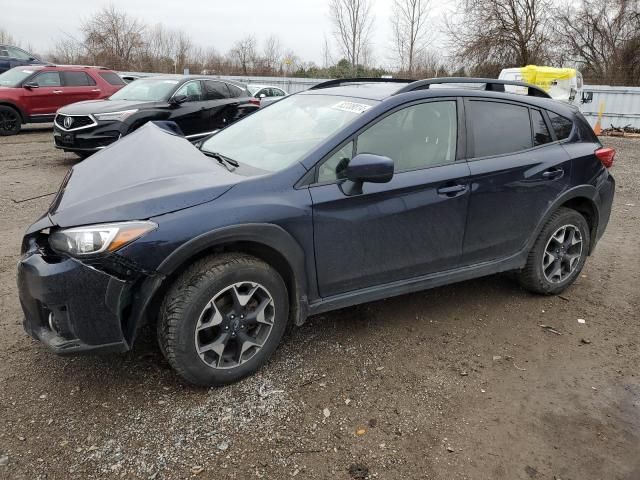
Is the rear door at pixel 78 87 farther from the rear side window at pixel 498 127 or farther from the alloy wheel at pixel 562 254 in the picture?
the alloy wheel at pixel 562 254

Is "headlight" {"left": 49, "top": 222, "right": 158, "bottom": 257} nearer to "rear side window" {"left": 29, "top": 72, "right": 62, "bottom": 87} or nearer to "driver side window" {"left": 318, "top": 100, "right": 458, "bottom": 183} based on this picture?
"driver side window" {"left": 318, "top": 100, "right": 458, "bottom": 183}

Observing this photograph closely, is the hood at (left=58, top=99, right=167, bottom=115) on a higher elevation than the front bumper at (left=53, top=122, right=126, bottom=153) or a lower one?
higher

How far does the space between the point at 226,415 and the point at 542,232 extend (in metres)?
2.75

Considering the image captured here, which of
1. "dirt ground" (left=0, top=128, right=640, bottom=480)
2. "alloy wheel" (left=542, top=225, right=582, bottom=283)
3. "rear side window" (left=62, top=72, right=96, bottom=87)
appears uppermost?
"rear side window" (left=62, top=72, right=96, bottom=87)

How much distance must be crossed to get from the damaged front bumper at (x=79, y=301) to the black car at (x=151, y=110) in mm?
5730

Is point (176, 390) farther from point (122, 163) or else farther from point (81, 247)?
point (122, 163)

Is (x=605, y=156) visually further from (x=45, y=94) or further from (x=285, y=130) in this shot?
(x=45, y=94)

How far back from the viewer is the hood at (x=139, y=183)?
251 cm

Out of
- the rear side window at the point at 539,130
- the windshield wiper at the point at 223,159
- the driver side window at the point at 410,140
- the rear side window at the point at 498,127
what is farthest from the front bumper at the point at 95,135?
the rear side window at the point at 539,130

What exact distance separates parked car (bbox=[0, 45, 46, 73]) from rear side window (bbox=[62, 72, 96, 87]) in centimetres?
553

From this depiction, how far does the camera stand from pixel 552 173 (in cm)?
381

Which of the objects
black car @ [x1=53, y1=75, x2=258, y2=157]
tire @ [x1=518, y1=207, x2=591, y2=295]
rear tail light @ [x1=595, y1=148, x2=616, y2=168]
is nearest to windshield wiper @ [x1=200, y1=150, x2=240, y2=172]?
tire @ [x1=518, y1=207, x2=591, y2=295]

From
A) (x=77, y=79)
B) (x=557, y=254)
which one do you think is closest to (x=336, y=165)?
(x=557, y=254)

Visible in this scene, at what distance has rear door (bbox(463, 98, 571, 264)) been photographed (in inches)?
138
